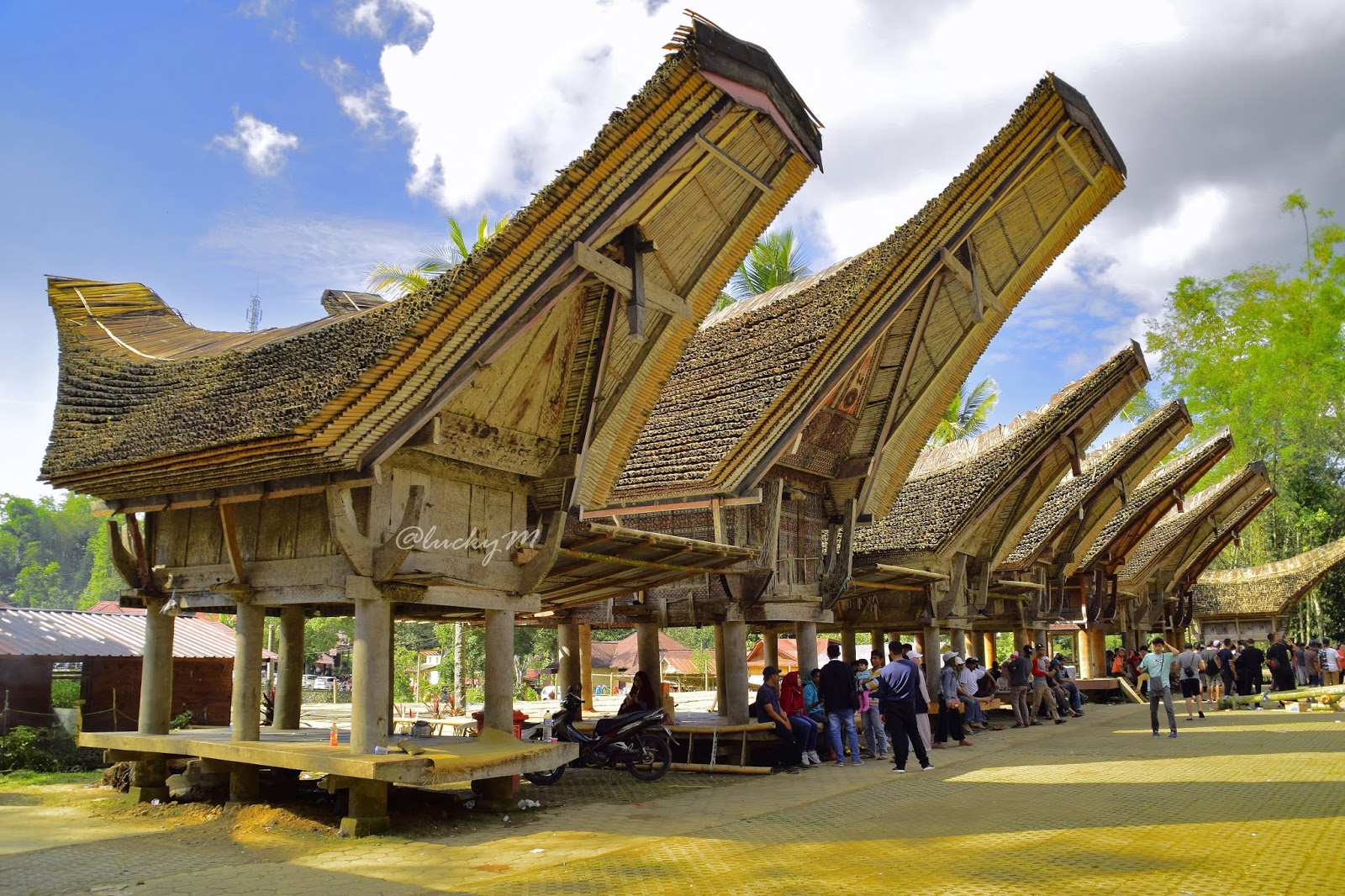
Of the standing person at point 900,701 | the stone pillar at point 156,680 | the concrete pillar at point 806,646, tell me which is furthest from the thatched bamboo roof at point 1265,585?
the stone pillar at point 156,680

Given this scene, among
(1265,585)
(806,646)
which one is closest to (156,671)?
(806,646)

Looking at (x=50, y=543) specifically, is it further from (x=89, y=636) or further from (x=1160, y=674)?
(x=1160, y=674)

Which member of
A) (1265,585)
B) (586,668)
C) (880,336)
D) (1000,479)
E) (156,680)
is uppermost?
(880,336)

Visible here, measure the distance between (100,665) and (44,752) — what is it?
2871 mm

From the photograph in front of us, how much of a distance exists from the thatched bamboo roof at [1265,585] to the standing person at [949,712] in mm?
23687

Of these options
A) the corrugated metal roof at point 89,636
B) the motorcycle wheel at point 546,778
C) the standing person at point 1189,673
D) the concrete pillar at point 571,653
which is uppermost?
the corrugated metal roof at point 89,636

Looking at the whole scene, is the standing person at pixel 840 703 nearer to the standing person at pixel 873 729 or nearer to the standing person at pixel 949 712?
the standing person at pixel 873 729

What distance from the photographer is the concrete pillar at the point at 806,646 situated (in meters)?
15.0

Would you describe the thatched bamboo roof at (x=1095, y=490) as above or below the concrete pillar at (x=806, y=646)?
above

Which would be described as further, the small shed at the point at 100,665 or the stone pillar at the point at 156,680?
the small shed at the point at 100,665

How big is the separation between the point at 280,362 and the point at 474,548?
8.78ft

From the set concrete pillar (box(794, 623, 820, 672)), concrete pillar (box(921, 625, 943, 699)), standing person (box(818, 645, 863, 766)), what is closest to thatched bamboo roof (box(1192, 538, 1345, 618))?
concrete pillar (box(921, 625, 943, 699))

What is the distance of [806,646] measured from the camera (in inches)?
596

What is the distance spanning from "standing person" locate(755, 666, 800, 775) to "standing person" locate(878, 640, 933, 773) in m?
1.53
